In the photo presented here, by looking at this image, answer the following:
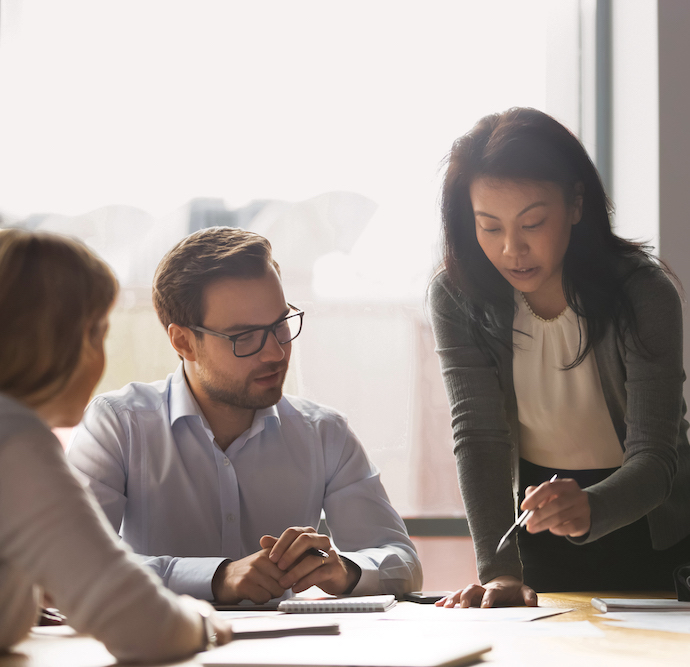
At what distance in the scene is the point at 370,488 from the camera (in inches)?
66.6

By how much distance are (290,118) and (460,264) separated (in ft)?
4.28

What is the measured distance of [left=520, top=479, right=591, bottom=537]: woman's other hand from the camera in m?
1.21

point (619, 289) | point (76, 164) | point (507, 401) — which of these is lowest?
point (507, 401)

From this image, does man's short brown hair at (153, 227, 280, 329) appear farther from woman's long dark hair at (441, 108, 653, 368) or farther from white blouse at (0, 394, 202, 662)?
white blouse at (0, 394, 202, 662)

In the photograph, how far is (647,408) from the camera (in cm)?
139

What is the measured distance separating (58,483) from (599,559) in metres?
1.28

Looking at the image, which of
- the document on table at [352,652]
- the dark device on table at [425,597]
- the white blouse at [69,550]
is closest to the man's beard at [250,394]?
the dark device on table at [425,597]

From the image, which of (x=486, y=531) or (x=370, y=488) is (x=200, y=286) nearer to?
(x=370, y=488)

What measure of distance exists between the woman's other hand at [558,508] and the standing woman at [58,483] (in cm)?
62

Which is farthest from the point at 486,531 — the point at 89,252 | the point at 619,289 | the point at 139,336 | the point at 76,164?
the point at 76,164

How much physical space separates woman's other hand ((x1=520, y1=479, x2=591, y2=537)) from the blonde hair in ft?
2.61

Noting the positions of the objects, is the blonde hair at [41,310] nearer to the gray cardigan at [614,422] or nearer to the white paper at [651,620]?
the white paper at [651,620]

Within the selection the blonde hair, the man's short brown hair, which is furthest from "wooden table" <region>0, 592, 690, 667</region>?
the man's short brown hair

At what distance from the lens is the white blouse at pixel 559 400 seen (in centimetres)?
156
